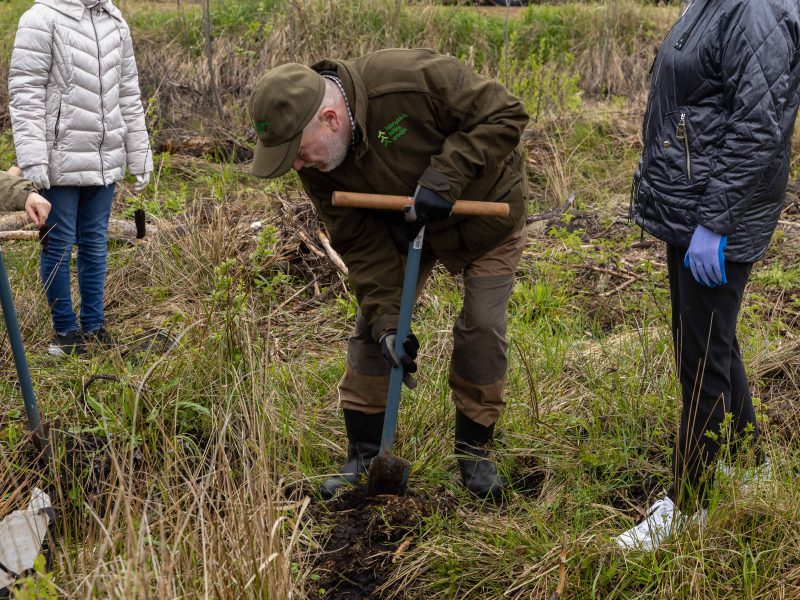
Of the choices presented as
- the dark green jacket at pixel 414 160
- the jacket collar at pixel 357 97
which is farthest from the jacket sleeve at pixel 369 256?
the jacket collar at pixel 357 97

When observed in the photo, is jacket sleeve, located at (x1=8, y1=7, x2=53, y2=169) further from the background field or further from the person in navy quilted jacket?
the person in navy quilted jacket

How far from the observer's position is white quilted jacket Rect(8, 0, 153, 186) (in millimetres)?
4293

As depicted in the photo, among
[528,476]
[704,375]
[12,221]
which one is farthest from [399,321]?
[12,221]

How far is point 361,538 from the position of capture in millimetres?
3023

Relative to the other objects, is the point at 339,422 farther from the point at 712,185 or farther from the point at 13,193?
the point at 712,185

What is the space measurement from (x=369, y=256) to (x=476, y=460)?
85 cm

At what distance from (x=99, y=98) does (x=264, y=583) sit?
3.10 m

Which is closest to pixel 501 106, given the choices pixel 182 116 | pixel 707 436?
pixel 707 436

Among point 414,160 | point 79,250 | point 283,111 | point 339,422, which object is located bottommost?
point 339,422

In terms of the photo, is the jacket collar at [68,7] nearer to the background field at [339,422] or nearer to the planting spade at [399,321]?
the background field at [339,422]

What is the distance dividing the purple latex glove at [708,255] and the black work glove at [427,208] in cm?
78

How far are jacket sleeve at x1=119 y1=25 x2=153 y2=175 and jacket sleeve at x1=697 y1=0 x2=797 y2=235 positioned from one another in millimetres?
3293

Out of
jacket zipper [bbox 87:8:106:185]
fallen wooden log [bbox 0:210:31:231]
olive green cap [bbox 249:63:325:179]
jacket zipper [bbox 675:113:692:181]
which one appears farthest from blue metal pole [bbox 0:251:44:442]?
fallen wooden log [bbox 0:210:31:231]

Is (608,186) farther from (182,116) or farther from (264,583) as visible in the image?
(264,583)
